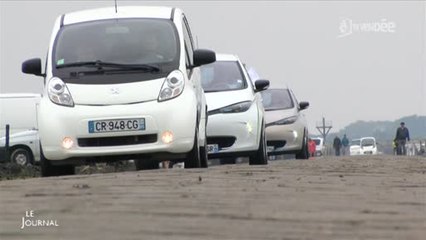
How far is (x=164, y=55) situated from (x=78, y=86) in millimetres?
1035

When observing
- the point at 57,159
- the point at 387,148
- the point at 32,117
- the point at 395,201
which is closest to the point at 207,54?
the point at 57,159

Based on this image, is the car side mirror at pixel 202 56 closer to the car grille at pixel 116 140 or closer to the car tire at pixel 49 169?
the car grille at pixel 116 140

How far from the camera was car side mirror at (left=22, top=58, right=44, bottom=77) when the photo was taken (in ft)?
30.5

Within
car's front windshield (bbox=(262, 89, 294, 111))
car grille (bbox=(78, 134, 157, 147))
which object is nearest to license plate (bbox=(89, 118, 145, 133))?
car grille (bbox=(78, 134, 157, 147))

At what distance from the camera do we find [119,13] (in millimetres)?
9789

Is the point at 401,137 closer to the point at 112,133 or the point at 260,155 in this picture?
the point at 260,155

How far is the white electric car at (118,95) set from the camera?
8.62m

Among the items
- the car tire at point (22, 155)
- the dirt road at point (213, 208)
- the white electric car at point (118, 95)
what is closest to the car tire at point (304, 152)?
the white electric car at point (118, 95)

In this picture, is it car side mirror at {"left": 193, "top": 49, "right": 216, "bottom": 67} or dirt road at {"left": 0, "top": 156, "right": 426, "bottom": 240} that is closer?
dirt road at {"left": 0, "top": 156, "right": 426, "bottom": 240}

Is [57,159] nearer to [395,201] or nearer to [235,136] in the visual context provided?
[235,136]

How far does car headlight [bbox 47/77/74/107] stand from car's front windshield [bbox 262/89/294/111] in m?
8.98

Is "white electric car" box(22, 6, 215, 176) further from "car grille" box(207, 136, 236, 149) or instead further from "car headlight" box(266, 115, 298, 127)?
"car headlight" box(266, 115, 298, 127)

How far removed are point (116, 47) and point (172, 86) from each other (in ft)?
2.82

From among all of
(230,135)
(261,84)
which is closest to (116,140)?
(230,135)
